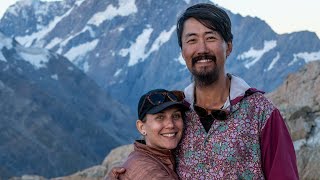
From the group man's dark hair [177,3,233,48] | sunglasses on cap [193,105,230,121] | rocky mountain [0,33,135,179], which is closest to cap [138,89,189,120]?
sunglasses on cap [193,105,230,121]

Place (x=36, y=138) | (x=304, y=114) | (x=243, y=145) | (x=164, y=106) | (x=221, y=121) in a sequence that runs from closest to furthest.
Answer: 1. (x=243, y=145)
2. (x=221, y=121)
3. (x=164, y=106)
4. (x=304, y=114)
5. (x=36, y=138)

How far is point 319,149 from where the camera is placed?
17391 mm

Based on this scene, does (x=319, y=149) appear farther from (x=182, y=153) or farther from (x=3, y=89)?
(x=3, y=89)

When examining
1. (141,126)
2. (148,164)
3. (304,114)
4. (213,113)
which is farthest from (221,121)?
(304,114)

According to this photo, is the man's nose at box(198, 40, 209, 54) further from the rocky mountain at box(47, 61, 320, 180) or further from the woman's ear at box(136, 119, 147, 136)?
the rocky mountain at box(47, 61, 320, 180)

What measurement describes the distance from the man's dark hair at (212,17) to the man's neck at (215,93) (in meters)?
0.32

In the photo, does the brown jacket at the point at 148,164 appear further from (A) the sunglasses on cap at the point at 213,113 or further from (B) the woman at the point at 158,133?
(A) the sunglasses on cap at the point at 213,113

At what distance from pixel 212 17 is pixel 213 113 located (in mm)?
686

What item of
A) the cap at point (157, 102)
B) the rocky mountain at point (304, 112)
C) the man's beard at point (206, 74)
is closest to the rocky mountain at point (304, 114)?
the rocky mountain at point (304, 112)

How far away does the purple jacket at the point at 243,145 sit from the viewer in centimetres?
371

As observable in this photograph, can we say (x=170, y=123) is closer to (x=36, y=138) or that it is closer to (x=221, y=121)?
(x=221, y=121)

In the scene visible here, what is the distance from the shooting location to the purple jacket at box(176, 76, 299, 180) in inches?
146

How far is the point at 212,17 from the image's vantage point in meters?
4.05

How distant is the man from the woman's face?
8 centimetres
